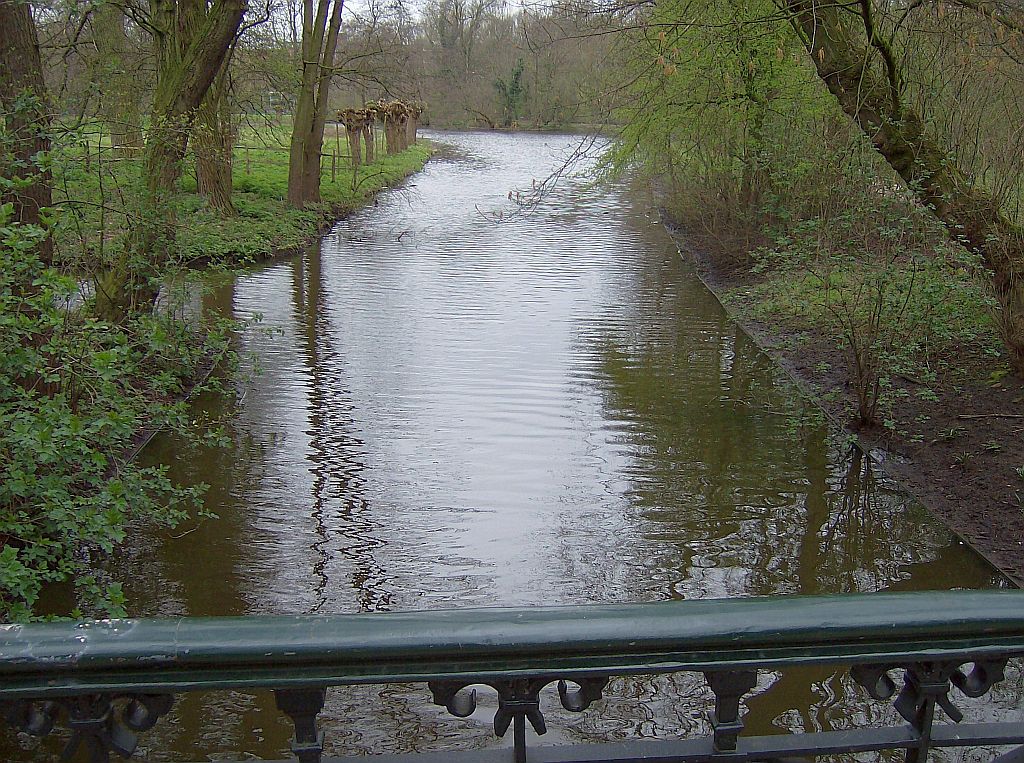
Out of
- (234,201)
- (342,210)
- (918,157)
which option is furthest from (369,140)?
(918,157)

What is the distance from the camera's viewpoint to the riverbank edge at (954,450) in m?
7.22

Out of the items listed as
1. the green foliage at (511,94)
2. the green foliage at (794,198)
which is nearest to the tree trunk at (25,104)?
the green foliage at (794,198)

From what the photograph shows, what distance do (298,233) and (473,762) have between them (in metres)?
20.3

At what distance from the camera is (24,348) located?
4.56m

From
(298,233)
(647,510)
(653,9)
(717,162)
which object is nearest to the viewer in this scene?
(647,510)

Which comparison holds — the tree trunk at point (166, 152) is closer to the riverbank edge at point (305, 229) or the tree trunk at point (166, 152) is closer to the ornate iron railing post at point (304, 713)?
the riverbank edge at point (305, 229)

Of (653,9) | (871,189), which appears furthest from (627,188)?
(871,189)

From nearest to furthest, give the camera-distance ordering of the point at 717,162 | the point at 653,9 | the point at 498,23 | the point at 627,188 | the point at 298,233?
1. the point at 653,9
2. the point at 717,162
3. the point at 298,233
4. the point at 627,188
5. the point at 498,23

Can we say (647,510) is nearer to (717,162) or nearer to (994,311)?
(994,311)

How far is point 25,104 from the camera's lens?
21.0 ft

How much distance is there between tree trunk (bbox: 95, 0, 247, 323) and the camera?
340 inches

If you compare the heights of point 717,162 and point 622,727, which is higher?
point 717,162

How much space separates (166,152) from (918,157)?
6.80 metres

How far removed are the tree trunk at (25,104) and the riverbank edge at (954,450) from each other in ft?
21.5
